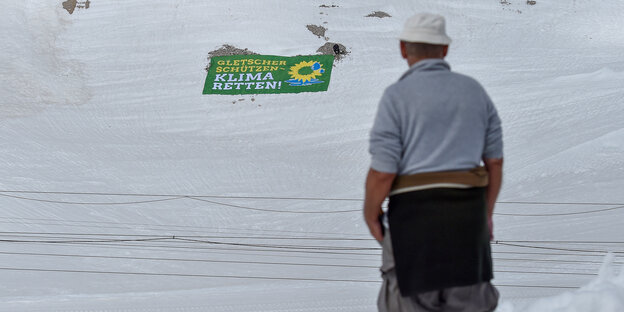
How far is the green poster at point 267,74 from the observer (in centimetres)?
620

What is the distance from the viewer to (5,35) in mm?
6820

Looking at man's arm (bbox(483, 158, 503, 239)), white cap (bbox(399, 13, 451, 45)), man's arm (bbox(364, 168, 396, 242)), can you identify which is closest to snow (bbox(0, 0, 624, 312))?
man's arm (bbox(483, 158, 503, 239))

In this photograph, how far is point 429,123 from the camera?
1192mm

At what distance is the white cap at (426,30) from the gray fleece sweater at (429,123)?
0.04m

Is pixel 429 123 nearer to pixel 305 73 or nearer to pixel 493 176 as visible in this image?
pixel 493 176

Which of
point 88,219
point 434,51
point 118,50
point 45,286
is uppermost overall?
point 118,50

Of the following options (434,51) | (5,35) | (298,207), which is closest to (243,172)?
(298,207)

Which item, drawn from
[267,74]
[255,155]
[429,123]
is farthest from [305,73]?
[429,123]

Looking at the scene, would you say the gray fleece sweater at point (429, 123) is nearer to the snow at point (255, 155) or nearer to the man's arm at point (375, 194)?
the man's arm at point (375, 194)

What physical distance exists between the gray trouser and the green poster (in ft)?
16.1

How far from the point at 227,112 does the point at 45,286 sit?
288cm

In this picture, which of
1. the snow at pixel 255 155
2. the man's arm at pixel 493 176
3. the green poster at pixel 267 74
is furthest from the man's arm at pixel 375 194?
the green poster at pixel 267 74

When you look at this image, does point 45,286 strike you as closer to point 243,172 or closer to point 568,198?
point 243,172

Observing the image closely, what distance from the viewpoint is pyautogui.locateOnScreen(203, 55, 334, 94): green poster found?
6199 mm
